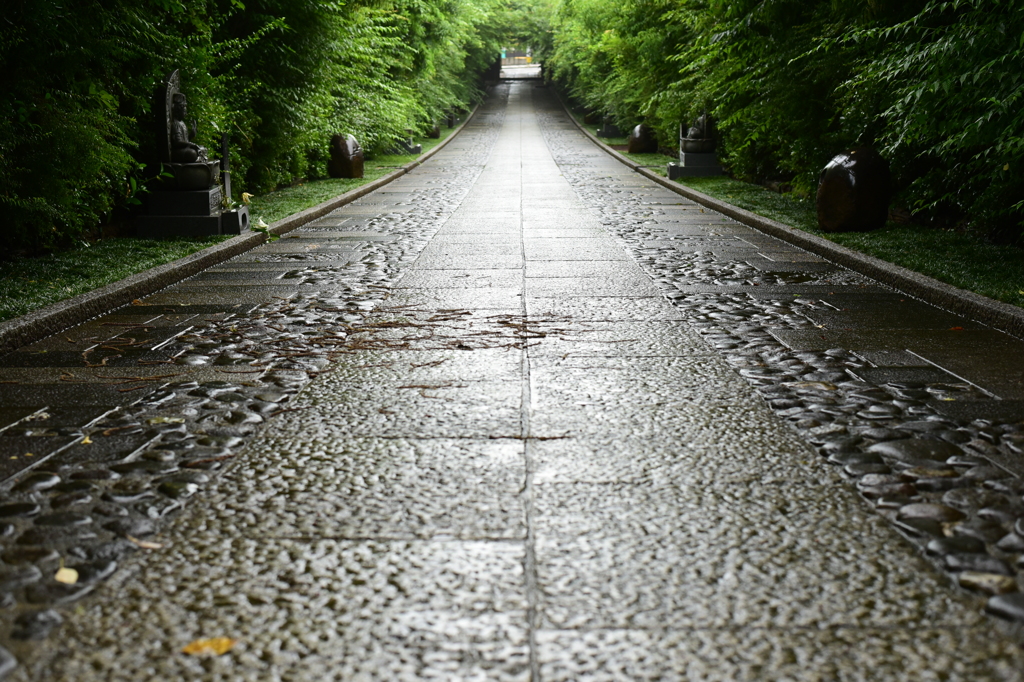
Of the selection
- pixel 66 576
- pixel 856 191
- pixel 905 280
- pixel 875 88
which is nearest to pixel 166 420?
pixel 66 576

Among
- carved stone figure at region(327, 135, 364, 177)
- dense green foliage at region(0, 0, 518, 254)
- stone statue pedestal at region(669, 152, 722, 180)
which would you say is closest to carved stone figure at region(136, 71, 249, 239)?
dense green foliage at region(0, 0, 518, 254)

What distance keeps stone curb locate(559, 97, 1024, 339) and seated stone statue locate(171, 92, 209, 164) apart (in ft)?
21.9

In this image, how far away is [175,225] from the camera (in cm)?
996

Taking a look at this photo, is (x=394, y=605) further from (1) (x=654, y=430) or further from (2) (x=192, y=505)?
(1) (x=654, y=430)

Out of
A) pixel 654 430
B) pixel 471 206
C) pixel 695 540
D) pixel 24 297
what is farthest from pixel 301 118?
pixel 695 540

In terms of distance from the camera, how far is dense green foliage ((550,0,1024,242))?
22.9ft

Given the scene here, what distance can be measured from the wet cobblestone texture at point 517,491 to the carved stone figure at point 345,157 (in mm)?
12054

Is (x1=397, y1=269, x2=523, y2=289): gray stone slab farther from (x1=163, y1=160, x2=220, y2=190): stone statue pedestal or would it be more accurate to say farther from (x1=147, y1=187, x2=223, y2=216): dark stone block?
(x1=163, y1=160, x2=220, y2=190): stone statue pedestal

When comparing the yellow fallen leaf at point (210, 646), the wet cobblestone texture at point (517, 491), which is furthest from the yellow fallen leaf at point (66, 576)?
the yellow fallen leaf at point (210, 646)

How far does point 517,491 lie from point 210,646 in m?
1.30

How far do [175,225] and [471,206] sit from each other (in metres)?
5.22

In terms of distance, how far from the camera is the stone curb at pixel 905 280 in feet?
19.2

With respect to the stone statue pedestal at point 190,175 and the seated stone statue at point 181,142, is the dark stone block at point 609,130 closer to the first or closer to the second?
the seated stone statue at point 181,142

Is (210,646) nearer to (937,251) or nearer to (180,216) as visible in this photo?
(937,251)
